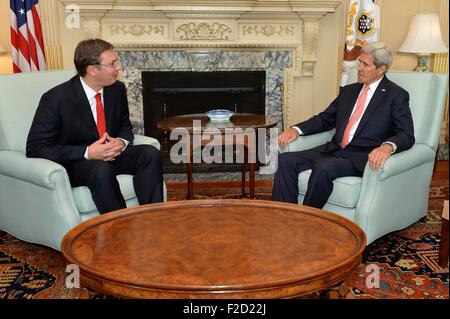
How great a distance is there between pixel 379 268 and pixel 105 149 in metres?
1.53

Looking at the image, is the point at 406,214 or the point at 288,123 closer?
the point at 406,214

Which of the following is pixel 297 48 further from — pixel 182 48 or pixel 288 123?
pixel 182 48

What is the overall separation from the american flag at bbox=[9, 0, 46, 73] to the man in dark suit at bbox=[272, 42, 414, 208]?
7.56 feet

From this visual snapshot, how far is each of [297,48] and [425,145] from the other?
205 cm

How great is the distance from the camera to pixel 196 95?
16.8 feet

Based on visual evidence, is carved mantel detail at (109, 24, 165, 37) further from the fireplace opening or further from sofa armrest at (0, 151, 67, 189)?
sofa armrest at (0, 151, 67, 189)

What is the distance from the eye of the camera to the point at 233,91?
16.7ft

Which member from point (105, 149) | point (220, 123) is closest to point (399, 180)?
point (220, 123)

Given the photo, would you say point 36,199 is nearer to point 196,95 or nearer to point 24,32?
point 24,32

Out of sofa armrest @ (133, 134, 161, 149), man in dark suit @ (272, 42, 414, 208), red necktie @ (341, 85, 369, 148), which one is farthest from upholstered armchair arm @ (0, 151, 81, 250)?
red necktie @ (341, 85, 369, 148)

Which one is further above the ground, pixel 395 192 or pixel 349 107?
pixel 349 107

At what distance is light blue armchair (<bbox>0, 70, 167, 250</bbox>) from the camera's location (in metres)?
2.67

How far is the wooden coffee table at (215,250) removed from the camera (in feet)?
A: 5.54
